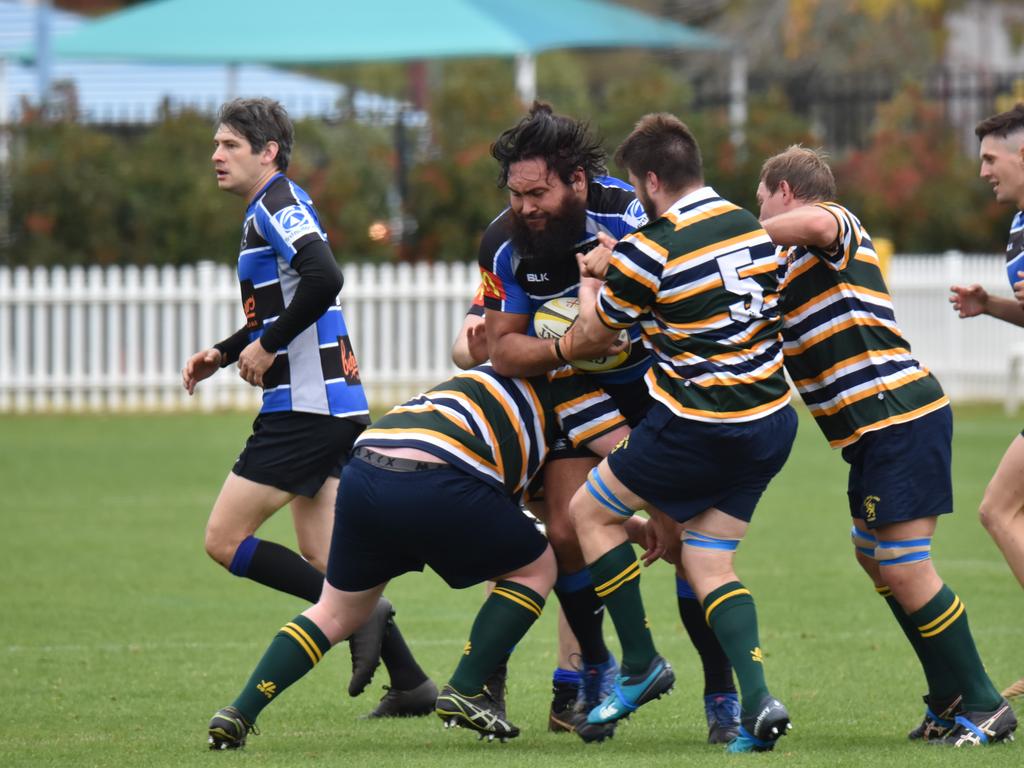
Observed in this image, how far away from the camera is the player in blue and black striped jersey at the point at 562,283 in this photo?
557cm

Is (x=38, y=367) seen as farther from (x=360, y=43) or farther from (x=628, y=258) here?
(x=628, y=258)

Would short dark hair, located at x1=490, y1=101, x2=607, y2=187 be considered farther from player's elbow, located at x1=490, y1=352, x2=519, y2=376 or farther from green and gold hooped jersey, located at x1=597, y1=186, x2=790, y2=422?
player's elbow, located at x1=490, y1=352, x2=519, y2=376

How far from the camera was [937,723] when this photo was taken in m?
5.75

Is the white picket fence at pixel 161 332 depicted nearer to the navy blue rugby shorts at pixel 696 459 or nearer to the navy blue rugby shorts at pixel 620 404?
the navy blue rugby shorts at pixel 620 404

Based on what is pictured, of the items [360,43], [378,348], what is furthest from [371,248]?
[360,43]

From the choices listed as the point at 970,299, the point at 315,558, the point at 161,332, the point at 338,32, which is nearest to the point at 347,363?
the point at 315,558

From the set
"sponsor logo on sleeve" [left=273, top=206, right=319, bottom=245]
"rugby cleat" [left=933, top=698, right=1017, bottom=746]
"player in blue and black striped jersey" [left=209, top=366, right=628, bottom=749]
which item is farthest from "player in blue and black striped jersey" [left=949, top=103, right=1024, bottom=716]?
"sponsor logo on sleeve" [left=273, top=206, right=319, bottom=245]

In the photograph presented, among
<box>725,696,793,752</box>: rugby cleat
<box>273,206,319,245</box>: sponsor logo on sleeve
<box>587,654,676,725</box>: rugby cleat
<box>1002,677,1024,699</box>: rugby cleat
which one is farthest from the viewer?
Answer: <box>1002,677,1024,699</box>: rugby cleat

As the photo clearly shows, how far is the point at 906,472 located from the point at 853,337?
475mm

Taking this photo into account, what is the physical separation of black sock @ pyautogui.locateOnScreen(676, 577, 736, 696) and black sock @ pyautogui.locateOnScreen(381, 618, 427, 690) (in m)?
1.13

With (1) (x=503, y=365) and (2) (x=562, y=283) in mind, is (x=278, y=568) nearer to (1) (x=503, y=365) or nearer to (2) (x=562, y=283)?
(1) (x=503, y=365)

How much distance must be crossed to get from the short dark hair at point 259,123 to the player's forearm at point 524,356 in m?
1.43

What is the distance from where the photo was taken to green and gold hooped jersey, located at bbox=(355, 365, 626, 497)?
17.7 feet

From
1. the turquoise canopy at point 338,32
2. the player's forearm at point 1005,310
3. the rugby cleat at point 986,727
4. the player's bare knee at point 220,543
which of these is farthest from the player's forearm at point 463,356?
the turquoise canopy at point 338,32
